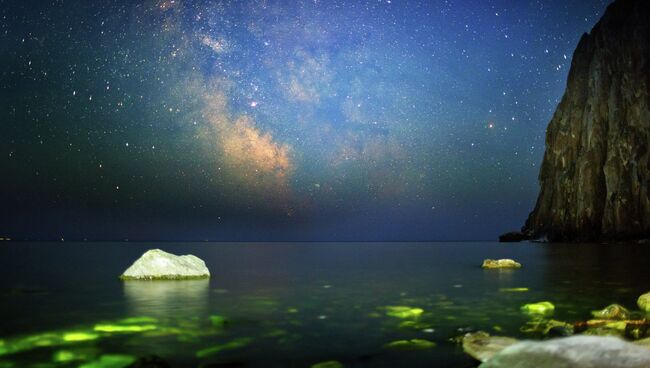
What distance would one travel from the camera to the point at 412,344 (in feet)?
29.2

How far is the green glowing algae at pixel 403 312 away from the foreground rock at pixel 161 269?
12.5 meters

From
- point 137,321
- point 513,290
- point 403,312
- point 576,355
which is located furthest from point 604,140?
point 576,355

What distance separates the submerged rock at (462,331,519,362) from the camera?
7535mm

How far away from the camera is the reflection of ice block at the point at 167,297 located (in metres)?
13.2

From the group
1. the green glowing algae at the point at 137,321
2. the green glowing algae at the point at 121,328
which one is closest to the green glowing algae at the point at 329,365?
the green glowing algae at the point at 121,328

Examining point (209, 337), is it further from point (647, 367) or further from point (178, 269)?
point (178, 269)

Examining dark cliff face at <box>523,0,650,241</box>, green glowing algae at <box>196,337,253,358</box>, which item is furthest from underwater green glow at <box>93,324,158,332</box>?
dark cliff face at <box>523,0,650,241</box>

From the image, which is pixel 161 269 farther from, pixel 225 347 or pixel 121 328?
pixel 225 347

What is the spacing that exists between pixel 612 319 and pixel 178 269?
58.7 ft

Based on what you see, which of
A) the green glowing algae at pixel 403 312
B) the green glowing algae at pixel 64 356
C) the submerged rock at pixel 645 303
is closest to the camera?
the green glowing algae at pixel 64 356

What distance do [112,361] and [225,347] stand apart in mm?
1958

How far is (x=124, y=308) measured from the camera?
13961 millimetres

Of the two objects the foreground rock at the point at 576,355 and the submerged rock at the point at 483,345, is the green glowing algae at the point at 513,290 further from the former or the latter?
the foreground rock at the point at 576,355

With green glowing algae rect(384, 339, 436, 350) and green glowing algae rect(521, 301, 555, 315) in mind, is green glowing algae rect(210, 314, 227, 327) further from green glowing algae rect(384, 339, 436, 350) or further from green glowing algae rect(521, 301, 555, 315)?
green glowing algae rect(521, 301, 555, 315)
